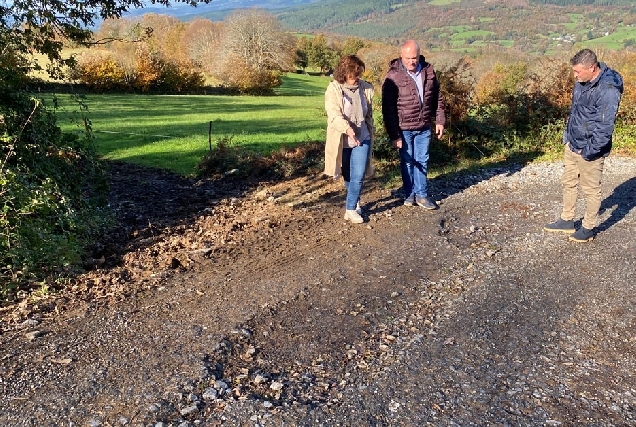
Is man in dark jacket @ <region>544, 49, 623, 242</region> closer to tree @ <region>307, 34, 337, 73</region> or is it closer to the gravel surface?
the gravel surface

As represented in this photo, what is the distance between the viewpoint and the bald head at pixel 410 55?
6820 mm

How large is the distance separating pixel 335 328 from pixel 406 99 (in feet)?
13.1

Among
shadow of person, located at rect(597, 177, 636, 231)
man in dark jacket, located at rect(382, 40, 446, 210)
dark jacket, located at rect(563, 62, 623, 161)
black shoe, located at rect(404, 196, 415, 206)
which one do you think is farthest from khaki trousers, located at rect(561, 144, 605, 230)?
black shoe, located at rect(404, 196, 415, 206)

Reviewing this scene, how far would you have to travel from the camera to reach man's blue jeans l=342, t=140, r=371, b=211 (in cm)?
680

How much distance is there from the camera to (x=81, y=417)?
3178 mm

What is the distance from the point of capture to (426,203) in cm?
766

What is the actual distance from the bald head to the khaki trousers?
7.37ft

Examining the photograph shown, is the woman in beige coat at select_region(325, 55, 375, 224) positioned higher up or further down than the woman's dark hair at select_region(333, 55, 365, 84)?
further down

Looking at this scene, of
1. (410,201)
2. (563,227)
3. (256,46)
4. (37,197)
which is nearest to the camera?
(37,197)

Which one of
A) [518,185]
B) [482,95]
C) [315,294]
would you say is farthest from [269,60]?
[315,294]

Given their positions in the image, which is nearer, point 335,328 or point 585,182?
point 335,328

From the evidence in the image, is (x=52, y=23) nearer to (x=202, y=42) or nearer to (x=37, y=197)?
(x=37, y=197)

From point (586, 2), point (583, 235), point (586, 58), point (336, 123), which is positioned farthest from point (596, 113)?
point (586, 2)

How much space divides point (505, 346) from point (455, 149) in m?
7.98
